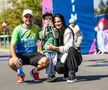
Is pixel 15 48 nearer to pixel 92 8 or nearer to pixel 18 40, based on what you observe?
pixel 18 40

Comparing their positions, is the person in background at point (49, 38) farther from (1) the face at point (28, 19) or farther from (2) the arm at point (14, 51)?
(2) the arm at point (14, 51)

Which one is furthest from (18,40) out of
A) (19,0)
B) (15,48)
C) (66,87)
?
(19,0)

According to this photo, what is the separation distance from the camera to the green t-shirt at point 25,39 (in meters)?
9.00

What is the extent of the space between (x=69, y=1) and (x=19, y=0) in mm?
34614

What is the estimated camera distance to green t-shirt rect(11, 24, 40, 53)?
9000mm

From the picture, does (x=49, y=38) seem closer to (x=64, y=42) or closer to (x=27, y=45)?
(x=64, y=42)

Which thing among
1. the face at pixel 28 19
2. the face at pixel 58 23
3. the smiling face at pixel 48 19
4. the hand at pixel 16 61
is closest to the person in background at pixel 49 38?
the smiling face at pixel 48 19

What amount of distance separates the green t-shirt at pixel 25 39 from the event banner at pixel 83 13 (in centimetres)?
1210

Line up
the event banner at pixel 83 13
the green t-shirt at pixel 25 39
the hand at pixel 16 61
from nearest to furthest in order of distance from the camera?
1. the hand at pixel 16 61
2. the green t-shirt at pixel 25 39
3. the event banner at pixel 83 13

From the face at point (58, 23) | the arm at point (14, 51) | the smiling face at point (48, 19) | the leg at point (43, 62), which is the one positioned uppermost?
the smiling face at point (48, 19)

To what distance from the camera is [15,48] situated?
8.95 metres

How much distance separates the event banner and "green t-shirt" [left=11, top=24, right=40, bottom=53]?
1210cm

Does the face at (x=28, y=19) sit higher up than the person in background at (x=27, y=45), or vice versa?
the face at (x=28, y=19)

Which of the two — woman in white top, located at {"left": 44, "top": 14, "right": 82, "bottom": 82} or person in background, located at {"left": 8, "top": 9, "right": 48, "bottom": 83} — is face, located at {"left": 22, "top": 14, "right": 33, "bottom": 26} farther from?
woman in white top, located at {"left": 44, "top": 14, "right": 82, "bottom": 82}
